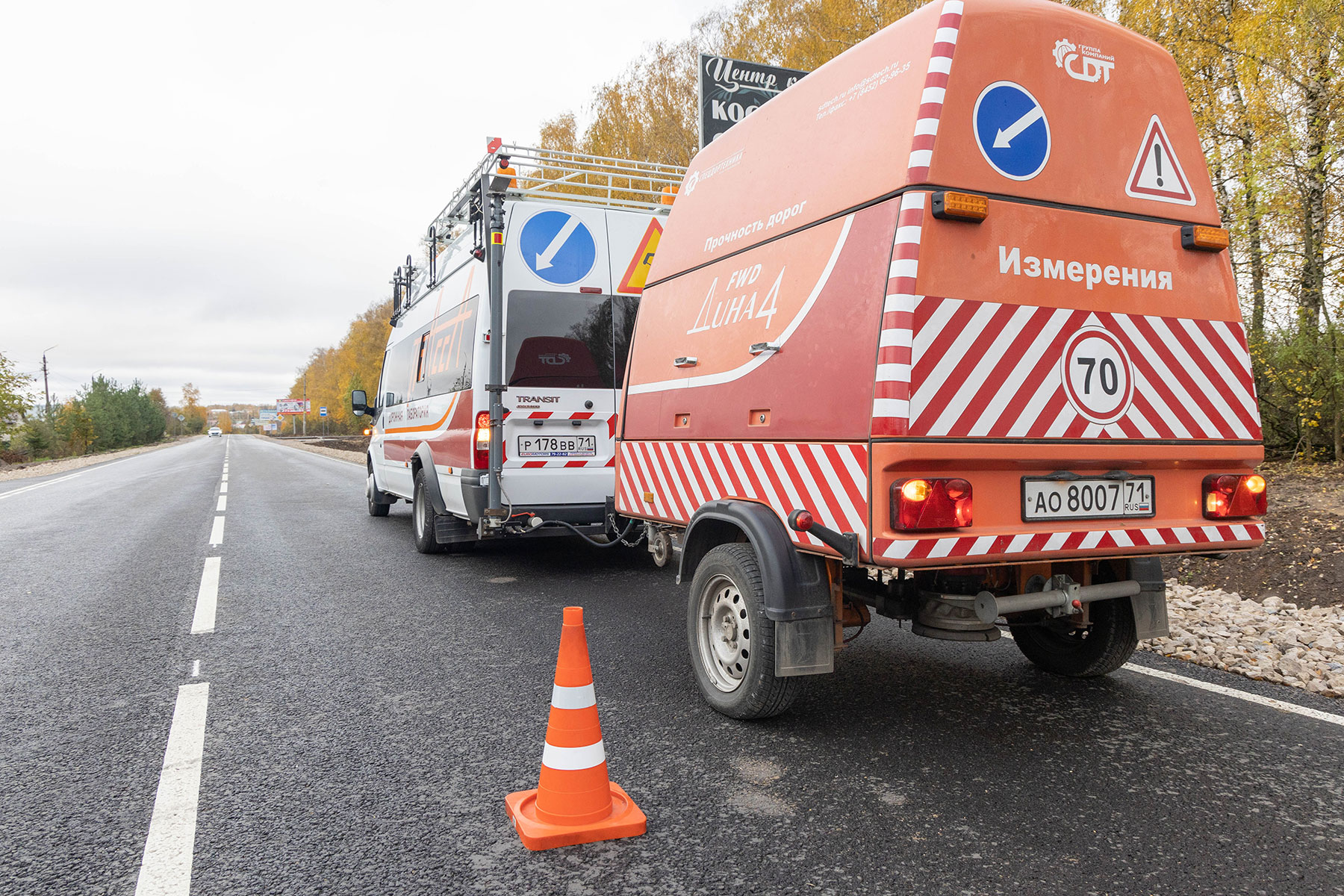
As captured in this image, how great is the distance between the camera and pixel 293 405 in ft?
390

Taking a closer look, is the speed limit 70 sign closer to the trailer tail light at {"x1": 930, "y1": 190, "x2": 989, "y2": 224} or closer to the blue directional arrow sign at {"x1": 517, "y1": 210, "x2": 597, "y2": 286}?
the trailer tail light at {"x1": 930, "y1": 190, "x2": 989, "y2": 224}

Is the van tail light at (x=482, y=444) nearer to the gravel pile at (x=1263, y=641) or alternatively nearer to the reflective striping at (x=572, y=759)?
the reflective striping at (x=572, y=759)

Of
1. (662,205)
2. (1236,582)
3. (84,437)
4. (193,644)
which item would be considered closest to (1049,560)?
(1236,582)

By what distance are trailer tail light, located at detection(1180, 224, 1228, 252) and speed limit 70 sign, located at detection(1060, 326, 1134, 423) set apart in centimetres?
59

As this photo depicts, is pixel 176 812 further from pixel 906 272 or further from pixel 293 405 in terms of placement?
pixel 293 405

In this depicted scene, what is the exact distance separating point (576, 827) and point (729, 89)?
11.6 metres

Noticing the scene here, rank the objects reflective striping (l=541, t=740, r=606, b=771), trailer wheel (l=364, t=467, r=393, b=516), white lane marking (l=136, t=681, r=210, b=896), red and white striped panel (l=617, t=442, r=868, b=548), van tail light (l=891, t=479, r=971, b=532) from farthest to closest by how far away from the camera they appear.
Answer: trailer wheel (l=364, t=467, r=393, b=516)
red and white striped panel (l=617, t=442, r=868, b=548)
van tail light (l=891, t=479, r=971, b=532)
reflective striping (l=541, t=740, r=606, b=771)
white lane marking (l=136, t=681, r=210, b=896)

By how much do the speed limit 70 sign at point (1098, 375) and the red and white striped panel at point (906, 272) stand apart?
0.75 m

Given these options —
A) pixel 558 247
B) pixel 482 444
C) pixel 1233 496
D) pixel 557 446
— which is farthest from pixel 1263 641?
pixel 558 247

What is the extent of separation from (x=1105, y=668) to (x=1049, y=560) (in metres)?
1.25

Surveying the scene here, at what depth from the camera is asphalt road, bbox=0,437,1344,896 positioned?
244 cm

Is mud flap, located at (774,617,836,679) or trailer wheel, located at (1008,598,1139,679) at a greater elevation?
mud flap, located at (774,617,836,679)

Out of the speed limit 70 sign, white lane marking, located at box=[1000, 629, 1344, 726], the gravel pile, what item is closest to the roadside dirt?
the gravel pile

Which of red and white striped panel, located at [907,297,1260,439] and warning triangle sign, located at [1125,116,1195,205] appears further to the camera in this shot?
warning triangle sign, located at [1125,116,1195,205]
